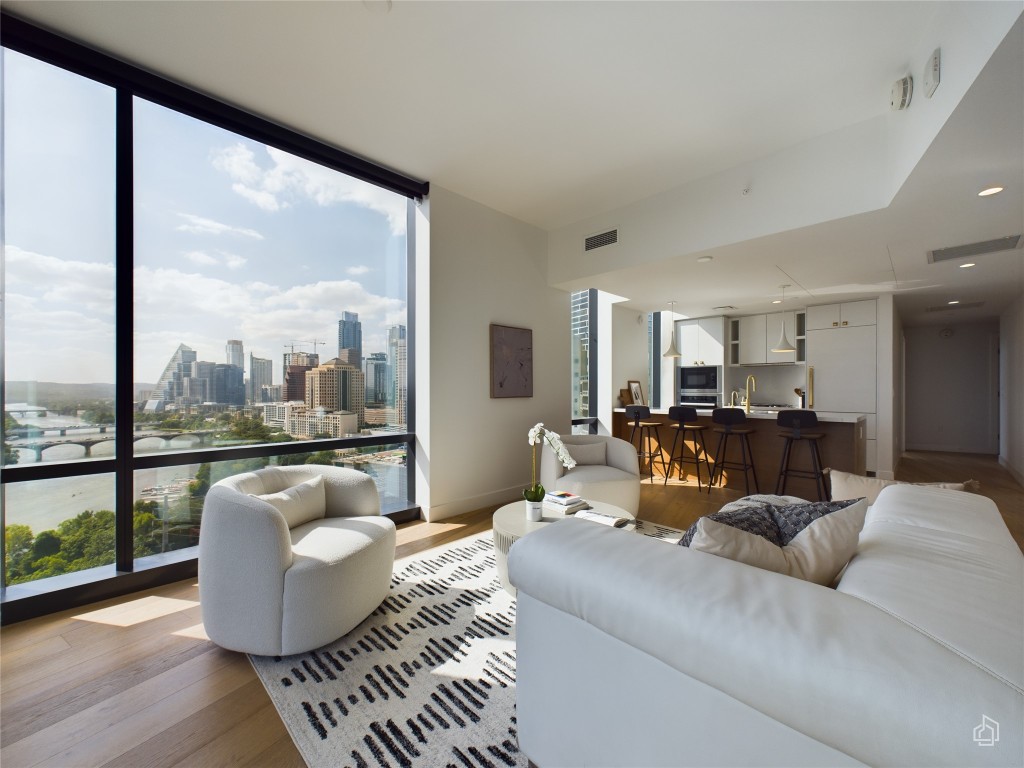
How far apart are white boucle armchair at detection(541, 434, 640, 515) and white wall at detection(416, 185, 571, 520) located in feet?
2.26

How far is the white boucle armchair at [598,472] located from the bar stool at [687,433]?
145cm

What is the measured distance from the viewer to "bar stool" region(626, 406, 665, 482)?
557 centimetres

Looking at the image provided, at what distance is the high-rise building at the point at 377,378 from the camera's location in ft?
12.4

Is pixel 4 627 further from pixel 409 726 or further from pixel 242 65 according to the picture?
pixel 242 65

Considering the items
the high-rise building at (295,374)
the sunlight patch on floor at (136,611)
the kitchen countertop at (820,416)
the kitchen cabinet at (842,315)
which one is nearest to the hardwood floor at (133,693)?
the sunlight patch on floor at (136,611)

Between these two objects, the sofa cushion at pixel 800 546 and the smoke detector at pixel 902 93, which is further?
the smoke detector at pixel 902 93

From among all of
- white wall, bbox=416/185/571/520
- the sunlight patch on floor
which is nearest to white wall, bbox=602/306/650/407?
white wall, bbox=416/185/571/520

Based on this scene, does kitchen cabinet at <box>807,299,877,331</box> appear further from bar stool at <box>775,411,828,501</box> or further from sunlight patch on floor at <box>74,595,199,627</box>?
sunlight patch on floor at <box>74,595,199,627</box>

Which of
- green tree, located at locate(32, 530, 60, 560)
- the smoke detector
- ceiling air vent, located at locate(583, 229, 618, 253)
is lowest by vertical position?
green tree, located at locate(32, 530, 60, 560)

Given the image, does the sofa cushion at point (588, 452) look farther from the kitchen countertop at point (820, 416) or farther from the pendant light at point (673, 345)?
the pendant light at point (673, 345)

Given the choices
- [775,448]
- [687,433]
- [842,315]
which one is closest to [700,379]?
[687,433]

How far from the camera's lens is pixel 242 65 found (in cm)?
256

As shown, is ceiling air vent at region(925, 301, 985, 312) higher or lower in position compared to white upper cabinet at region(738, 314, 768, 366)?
higher

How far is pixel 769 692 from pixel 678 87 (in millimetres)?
3185
